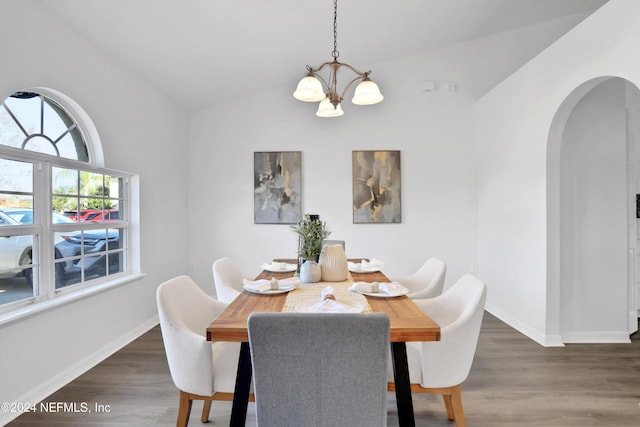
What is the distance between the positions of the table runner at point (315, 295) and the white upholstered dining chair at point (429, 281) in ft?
2.28

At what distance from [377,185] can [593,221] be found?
7.51ft

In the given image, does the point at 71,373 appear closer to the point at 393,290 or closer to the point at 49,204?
the point at 49,204

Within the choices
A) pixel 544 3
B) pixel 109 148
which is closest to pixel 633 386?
pixel 544 3

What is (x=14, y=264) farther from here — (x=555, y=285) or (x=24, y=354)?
(x=555, y=285)

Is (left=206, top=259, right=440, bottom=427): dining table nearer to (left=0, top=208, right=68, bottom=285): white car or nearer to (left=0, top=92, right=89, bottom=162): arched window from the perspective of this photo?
(left=0, top=208, right=68, bottom=285): white car

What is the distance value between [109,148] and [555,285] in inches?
167

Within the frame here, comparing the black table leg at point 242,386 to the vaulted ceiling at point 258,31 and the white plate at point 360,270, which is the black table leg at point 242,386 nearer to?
the white plate at point 360,270

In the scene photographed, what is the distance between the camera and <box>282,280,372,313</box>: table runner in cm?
169

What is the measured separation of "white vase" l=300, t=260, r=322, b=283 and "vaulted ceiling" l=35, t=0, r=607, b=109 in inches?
87.1

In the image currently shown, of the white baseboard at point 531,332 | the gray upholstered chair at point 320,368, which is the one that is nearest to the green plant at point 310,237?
the gray upholstered chair at point 320,368

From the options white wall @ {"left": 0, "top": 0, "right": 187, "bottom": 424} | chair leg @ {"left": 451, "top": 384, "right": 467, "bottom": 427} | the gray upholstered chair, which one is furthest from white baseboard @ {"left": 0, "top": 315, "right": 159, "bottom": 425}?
chair leg @ {"left": 451, "top": 384, "right": 467, "bottom": 427}

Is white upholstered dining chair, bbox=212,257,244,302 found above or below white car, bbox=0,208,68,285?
below

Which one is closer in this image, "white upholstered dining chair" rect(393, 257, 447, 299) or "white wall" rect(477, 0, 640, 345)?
"white wall" rect(477, 0, 640, 345)

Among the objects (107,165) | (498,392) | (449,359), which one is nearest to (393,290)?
(449,359)
